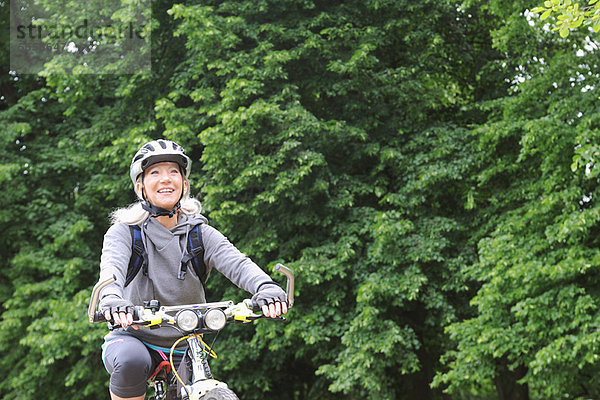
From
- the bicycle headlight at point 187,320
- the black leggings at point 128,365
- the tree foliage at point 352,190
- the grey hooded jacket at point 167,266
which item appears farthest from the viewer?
the tree foliage at point 352,190

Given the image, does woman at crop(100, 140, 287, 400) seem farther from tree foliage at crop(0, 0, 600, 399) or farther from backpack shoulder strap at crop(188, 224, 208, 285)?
tree foliage at crop(0, 0, 600, 399)

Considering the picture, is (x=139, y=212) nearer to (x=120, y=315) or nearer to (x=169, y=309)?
(x=169, y=309)

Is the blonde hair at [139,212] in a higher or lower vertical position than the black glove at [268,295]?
higher

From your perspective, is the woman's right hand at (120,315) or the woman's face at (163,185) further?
A: the woman's face at (163,185)

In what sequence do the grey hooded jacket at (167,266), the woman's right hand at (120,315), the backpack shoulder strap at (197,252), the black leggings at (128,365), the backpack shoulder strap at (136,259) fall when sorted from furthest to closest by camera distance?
the backpack shoulder strap at (197,252)
the backpack shoulder strap at (136,259)
the grey hooded jacket at (167,266)
the black leggings at (128,365)
the woman's right hand at (120,315)

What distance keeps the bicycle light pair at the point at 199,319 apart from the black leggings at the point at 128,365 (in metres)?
0.30

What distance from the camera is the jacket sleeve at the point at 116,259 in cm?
303

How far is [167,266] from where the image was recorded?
11.5 feet

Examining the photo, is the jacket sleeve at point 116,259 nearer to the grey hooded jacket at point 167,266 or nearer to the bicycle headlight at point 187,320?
the grey hooded jacket at point 167,266

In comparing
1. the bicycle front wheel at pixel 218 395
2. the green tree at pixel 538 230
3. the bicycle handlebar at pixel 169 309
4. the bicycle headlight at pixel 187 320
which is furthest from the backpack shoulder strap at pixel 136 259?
the green tree at pixel 538 230

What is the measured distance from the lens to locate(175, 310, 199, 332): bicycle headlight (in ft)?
9.83

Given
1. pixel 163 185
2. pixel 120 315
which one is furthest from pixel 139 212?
pixel 120 315

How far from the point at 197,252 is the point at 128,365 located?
0.67 m

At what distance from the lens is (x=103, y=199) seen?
647 inches
